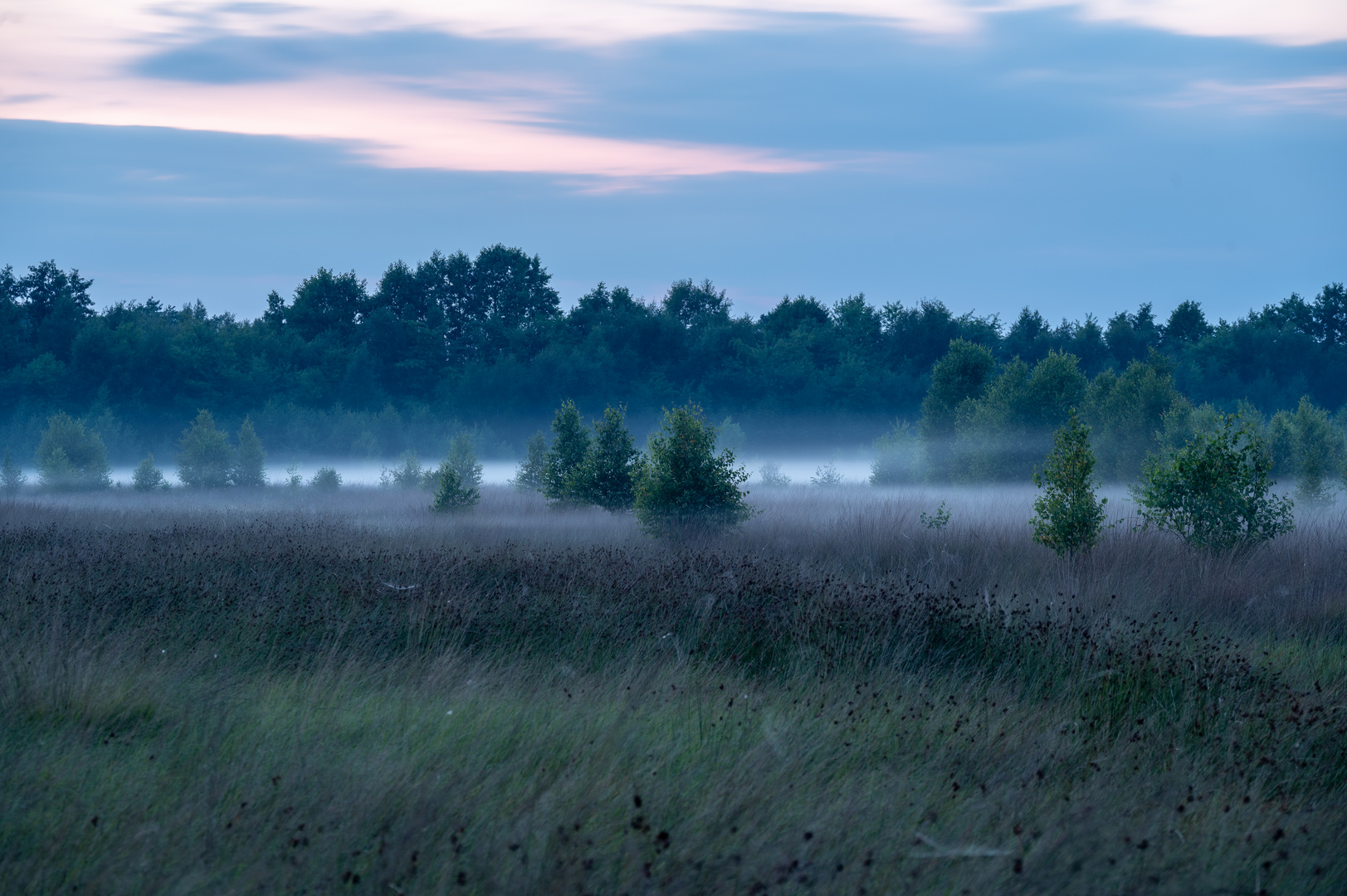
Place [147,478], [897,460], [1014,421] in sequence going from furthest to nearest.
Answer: [897,460] → [1014,421] → [147,478]

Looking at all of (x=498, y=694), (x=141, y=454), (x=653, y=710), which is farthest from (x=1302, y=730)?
(x=141, y=454)

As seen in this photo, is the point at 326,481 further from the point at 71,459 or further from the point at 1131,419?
the point at 1131,419

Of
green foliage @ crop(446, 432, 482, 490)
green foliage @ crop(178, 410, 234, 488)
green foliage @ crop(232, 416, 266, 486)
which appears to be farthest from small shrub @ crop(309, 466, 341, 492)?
green foliage @ crop(446, 432, 482, 490)

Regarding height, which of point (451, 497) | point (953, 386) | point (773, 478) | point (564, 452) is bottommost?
point (773, 478)

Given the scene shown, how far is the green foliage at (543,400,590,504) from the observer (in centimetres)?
2111

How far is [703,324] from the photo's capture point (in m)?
68.8

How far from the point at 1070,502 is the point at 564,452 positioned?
12068 mm

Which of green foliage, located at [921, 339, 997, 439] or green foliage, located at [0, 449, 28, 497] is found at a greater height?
green foliage, located at [921, 339, 997, 439]

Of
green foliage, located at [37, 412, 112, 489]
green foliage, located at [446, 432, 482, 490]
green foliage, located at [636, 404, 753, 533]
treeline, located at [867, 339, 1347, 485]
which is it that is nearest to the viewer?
green foliage, located at [636, 404, 753, 533]

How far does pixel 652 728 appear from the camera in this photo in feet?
16.4

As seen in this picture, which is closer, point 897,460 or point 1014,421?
point 1014,421

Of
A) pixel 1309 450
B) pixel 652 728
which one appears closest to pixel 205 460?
pixel 652 728

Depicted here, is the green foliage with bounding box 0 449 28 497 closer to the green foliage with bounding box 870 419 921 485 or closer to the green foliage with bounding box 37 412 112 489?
the green foliage with bounding box 37 412 112 489

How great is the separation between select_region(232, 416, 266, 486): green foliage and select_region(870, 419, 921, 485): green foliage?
23.2 m
